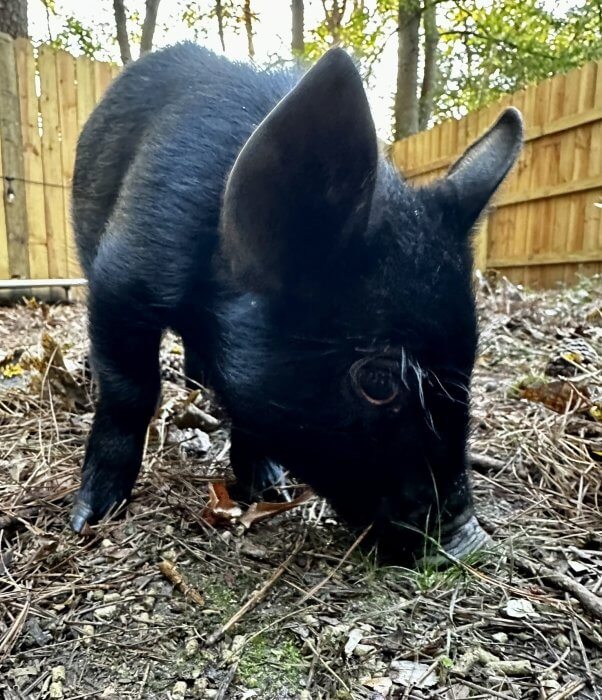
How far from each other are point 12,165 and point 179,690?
7659 mm

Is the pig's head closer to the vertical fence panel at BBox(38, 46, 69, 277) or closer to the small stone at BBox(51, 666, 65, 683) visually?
the small stone at BBox(51, 666, 65, 683)

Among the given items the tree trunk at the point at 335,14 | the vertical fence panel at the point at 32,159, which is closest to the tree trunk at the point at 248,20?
the tree trunk at the point at 335,14

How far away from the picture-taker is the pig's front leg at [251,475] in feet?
8.55

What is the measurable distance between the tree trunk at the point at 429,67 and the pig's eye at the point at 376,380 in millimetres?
14900

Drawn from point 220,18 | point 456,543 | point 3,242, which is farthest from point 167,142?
point 220,18

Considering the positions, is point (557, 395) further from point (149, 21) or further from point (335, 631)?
point (149, 21)

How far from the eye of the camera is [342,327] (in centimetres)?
192

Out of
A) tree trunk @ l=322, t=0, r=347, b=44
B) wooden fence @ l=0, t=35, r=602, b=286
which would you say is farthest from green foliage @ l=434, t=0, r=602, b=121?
wooden fence @ l=0, t=35, r=602, b=286

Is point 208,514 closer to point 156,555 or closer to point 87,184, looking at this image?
point 156,555

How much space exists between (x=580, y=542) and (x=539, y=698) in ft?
2.49

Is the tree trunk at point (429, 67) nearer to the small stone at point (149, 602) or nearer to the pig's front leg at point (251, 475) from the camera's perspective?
the pig's front leg at point (251, 475)

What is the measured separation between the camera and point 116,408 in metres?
2.48

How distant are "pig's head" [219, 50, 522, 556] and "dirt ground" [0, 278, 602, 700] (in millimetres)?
222

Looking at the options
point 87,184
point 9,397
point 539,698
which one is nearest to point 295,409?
point 539,698
